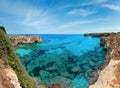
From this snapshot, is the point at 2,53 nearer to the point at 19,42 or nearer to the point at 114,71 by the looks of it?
the point at 114,71

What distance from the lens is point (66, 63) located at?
48812mm

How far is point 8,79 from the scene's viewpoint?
61.0 ft

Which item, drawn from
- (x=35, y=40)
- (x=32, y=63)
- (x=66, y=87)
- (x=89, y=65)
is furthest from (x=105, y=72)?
(x=35, y=40)

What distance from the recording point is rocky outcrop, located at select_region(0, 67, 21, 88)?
18.0 metres

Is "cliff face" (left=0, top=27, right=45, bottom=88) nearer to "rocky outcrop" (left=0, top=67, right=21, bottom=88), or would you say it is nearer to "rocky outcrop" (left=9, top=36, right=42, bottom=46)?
"rocky outcrop" (left=0, top=67, right=21, bottom=88)

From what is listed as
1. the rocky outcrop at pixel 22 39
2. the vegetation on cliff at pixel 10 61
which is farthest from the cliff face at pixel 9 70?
the rocky outcrop at pixel 22 39

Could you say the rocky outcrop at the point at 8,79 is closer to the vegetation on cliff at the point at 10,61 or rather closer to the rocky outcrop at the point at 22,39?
the vegetation on cliff at the point at 10,61

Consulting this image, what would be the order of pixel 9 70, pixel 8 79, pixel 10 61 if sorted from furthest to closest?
pixel 10 61, pixel 9 70, pixel 8 79

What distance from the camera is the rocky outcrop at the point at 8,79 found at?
18.0 metres

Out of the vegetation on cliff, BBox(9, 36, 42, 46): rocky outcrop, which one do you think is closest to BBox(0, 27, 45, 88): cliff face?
the vegetation on cliff

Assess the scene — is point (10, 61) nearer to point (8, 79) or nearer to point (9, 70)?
point (9, 70)

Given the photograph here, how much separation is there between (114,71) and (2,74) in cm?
1297

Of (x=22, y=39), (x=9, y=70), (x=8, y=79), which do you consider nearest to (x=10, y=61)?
(x=9, y=70)

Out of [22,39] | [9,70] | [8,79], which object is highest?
[9,70]
